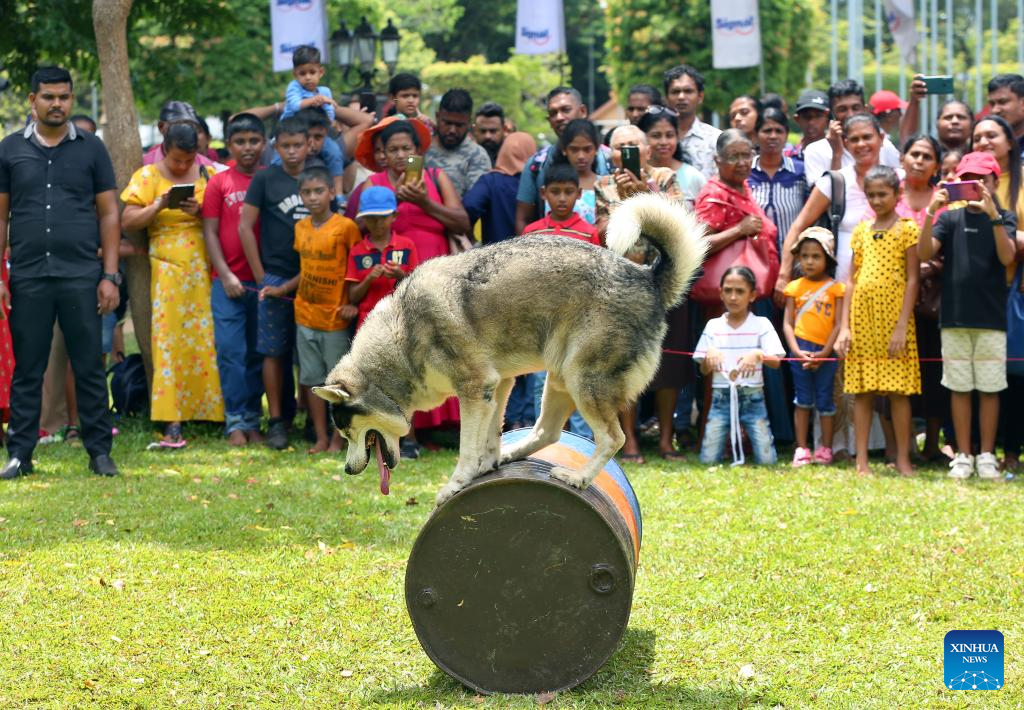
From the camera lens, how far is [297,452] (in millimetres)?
11453

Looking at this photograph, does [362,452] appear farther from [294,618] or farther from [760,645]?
[760,645]

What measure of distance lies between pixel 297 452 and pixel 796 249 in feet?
15.7

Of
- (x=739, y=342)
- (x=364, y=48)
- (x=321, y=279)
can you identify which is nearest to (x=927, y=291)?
(x=739, y=342)

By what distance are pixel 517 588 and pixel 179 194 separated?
6.57 meters

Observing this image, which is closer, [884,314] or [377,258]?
[884,314]

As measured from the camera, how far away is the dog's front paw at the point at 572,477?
6.14 metres

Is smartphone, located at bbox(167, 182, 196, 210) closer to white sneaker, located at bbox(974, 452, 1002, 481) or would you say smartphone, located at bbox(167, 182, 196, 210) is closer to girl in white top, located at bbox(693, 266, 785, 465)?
girl in white top, located at bbox(693, 266, 785, 465)

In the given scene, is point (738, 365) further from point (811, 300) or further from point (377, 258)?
point (377, 258)

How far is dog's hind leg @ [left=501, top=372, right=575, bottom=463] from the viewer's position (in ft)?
21.9

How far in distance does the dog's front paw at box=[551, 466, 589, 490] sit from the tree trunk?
7136 millimetres

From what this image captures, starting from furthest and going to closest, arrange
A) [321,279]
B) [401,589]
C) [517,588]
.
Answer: [321,279]
[401,589]
[517,588]

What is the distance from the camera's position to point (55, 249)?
33.0ft

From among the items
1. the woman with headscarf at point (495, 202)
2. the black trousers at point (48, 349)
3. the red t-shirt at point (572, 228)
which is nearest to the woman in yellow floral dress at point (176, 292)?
the black trousers at point (48, 349)

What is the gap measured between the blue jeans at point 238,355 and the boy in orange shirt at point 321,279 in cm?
78
